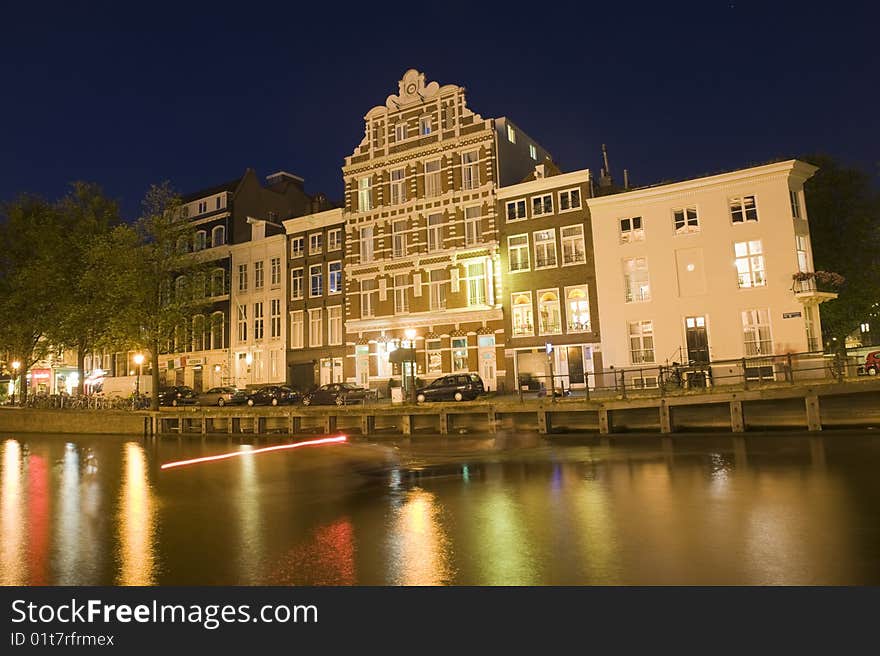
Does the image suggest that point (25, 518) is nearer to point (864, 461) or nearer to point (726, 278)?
point (864, 461)

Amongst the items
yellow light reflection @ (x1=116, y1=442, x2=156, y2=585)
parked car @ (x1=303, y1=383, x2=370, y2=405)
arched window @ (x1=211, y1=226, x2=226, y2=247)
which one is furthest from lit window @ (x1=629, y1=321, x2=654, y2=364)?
arched window @ (x1=211, y1=226, x2=226, y2=247)

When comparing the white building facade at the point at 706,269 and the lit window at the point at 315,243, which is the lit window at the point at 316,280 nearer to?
the lit window at the point at 315,243

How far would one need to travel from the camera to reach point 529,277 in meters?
41.8

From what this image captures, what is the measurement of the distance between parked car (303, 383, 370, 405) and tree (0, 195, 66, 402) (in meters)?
24.2

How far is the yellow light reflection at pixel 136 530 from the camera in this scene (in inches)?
360

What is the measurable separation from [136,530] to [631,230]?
111 feet

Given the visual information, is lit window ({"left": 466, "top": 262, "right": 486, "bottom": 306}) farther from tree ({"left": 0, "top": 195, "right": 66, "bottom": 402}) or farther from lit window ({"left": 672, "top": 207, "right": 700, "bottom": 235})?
tree ({"left": 0, "top": 195, "right": 66, "bottom": 402})

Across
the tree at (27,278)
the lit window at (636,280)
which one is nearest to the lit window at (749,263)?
the lit window at (636,280)

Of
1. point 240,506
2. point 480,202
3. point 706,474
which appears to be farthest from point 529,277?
point 240,506

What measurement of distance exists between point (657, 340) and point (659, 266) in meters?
4.60

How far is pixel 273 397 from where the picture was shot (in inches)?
1731

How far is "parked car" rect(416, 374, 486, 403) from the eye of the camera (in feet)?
116

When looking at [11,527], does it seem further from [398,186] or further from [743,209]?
[398,186]

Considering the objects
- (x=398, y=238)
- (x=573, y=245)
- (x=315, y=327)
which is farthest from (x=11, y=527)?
(x=315, y=327)
